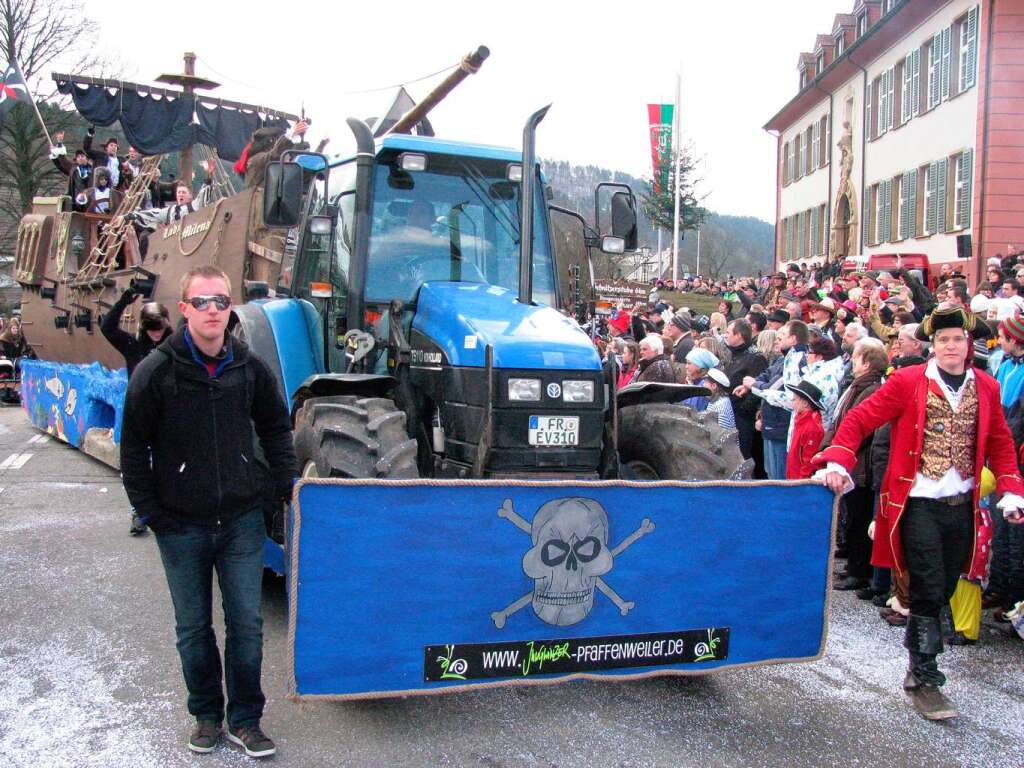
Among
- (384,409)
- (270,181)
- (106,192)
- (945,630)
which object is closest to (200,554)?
(384,409)

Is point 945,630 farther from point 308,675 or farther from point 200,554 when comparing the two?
point 200,554

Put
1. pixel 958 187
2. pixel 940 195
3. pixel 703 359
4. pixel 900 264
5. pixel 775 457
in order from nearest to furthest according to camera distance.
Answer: pixel 775 457 < pixel 703 359 < pixel 900 264 < pixel 958 187 < pixel 940 195

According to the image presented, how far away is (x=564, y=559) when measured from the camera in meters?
4.05

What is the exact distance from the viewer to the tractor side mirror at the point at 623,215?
237 inches

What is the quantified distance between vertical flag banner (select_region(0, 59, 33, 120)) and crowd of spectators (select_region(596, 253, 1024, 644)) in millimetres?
12387

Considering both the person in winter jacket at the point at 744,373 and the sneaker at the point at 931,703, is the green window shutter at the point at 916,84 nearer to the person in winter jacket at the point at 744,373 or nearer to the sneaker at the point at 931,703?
the person in winter jacket at the point at 744,373

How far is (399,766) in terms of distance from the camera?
371cm

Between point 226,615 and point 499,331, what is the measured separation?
1.91m

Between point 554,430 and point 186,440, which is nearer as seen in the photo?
point 186,440

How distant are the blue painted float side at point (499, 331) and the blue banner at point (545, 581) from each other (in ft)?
3.25

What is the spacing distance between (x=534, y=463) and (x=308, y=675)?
160 centimetres

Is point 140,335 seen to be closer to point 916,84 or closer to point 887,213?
point 916,84

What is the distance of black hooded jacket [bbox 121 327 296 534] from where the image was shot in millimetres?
3668

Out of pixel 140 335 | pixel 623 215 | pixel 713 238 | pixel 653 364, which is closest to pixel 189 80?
pixel 140 335
